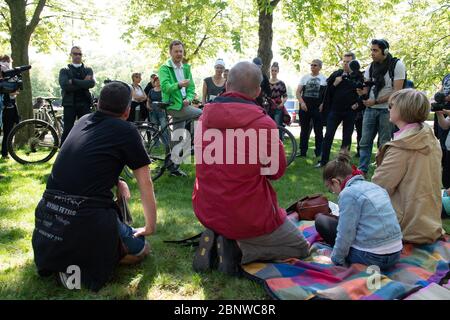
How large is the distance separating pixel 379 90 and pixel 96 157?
503 cm

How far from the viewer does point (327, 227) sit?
150 inches

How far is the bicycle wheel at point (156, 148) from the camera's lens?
6.51 metres

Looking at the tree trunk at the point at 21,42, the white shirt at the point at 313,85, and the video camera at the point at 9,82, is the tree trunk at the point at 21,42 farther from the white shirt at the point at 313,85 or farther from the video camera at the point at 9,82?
the white shirt at the point at 313,85

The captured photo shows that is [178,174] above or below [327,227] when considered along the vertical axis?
below

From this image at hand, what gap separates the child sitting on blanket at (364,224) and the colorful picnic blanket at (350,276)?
11 centimetres

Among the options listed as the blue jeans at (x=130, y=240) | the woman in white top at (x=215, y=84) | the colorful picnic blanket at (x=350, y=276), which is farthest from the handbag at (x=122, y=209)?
the woman in white top at (x=215, y=84)

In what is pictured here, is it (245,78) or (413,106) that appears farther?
(413,106)

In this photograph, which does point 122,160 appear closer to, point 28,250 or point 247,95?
point 247,95

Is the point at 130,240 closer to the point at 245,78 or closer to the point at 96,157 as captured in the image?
the point at 96,157

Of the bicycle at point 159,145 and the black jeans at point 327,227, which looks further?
the bicycle at point 159,145

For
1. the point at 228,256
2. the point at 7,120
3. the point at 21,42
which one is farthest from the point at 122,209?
the point at 21,42

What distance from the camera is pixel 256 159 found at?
3.15 meters

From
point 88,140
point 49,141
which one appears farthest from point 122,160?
point 49,141

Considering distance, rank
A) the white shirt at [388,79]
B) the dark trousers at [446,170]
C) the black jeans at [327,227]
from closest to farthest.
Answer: the black jeans at [327,227] → the dark trousers at [446,170] → the white shirt at [388,79]
